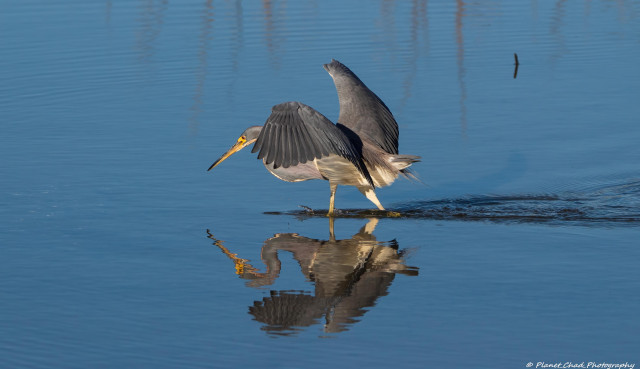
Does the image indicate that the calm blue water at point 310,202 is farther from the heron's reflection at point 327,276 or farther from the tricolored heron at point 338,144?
the tricolored heron at point 338,144

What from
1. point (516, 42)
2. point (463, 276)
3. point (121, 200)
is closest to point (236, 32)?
point (516, 42)

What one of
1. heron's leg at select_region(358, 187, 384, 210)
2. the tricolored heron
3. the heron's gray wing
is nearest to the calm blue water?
heron's leg at select_region(358, 187, 384, 210)

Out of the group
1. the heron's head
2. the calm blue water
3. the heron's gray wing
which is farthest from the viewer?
the heron's head

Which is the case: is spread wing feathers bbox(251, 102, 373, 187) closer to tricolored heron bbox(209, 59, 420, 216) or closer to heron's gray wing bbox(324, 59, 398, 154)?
tricolored heron bbox(209, 59, 420, 216)

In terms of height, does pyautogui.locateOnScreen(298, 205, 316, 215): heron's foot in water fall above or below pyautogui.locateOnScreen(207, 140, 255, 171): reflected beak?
below

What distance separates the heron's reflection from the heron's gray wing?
88 cm

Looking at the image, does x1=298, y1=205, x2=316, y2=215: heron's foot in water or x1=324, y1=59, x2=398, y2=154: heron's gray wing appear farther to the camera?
x1=324, y1=59, x2=398, y2=154: heron's gray wing

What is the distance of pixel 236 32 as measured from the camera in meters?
13.9

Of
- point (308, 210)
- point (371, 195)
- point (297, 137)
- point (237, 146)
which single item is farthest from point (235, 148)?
point (297, 137)

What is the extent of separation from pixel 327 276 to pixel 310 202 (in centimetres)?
184

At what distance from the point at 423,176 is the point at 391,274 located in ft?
7.42

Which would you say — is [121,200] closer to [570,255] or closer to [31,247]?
[31,247]

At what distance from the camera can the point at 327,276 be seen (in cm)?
631

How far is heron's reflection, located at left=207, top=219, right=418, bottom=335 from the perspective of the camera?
559cm
